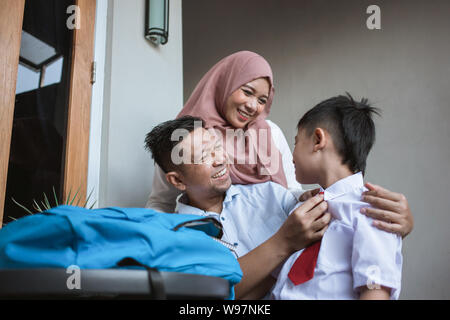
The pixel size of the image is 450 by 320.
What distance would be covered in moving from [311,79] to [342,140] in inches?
100

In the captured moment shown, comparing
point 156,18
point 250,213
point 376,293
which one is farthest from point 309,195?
point 156,18

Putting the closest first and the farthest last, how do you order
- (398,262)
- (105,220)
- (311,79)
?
(105,220)
(398,262)
(311,79)

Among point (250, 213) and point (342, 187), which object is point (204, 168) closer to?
point (250, 213)

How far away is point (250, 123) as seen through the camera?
1.95 metres

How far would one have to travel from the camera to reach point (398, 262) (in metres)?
1.12

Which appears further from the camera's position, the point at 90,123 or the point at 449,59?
the point at 449,59

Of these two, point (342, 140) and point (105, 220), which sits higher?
point (342, 140)

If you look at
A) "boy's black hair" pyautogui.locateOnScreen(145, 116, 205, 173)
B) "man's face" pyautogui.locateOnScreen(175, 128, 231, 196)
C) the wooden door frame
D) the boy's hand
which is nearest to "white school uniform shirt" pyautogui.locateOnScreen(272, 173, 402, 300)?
the boy's hand

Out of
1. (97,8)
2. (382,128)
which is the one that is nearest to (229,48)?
(382,128)

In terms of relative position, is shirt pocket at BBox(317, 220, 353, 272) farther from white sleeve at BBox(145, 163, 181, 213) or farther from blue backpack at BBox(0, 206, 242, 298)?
white sleeve at BBox(145, 163, 181, 213)

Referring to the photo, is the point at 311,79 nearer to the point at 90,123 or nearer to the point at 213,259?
the point at 90,123

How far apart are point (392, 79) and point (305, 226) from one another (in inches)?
104

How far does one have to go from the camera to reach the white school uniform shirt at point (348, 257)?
1045 mm

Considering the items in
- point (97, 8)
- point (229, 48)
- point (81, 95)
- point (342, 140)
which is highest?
point (229, 48)
